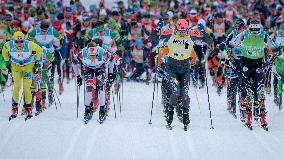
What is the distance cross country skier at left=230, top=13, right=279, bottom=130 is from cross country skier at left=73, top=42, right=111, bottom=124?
3191 millimetres

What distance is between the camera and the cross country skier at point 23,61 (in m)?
13.7

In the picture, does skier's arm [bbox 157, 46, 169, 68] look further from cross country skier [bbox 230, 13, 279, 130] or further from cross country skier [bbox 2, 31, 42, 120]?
cross country skier [bbox 2, 31, 42, 120]

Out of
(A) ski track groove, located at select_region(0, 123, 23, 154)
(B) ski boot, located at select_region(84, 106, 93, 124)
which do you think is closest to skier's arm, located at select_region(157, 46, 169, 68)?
(B) ski boot, located at select_region(84, 106, 93, 124)

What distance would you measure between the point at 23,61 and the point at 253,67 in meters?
5.43

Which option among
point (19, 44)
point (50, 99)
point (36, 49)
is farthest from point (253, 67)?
point (50, 99)

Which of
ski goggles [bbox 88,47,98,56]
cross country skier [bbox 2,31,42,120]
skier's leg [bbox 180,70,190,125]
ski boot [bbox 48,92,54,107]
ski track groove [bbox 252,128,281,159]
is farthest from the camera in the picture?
ski boot [bbox 48,92,54,107]

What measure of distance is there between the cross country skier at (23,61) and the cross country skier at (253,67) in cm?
482

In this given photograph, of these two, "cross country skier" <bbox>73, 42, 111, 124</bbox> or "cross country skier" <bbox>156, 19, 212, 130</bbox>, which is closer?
"cross country skier" <bbox>156, 19, 212, 130</bbox>

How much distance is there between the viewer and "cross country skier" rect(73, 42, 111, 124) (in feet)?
44.5

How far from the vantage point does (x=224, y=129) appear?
43.1 feet

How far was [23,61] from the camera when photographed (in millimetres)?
13734

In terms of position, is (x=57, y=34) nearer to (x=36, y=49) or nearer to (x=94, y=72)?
(x=36, y=49)

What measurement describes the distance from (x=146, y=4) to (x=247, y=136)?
16.8 meters

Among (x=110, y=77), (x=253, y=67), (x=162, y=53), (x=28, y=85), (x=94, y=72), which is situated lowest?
(x=28, y=85)
